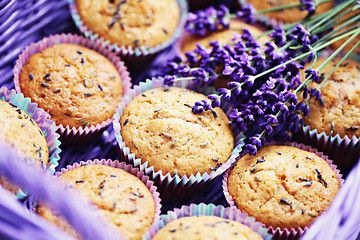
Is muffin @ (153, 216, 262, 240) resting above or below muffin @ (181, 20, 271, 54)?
below

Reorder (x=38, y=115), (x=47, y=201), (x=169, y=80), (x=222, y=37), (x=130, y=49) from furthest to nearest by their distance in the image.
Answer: (x=222, y=37) < (x=130, y=49) < (x=169, y=80) < (x=38, y=115) < (x=47, y=201)

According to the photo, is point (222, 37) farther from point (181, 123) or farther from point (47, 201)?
point (47, 201)

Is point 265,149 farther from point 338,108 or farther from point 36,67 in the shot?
point 36,67

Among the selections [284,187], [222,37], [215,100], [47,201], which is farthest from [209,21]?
[47,201]

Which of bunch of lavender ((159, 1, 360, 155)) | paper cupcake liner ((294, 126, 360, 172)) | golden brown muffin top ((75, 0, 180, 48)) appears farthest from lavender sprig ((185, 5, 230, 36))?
paper cupcake liner ((294, 126, 360, 172))

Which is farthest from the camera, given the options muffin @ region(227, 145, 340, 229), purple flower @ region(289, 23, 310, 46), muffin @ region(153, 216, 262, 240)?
purple flower @ region(289, 23, 310, 46)

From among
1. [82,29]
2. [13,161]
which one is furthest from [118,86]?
[13,161]

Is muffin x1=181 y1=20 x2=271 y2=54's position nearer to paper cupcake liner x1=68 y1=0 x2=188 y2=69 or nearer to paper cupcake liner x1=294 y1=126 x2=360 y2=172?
paper cupcake liner x1=68 y1=0 x2=188 y2=69

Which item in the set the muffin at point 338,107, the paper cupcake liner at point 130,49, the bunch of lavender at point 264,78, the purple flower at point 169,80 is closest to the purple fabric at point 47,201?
the bunch of lavender at point 264,78
